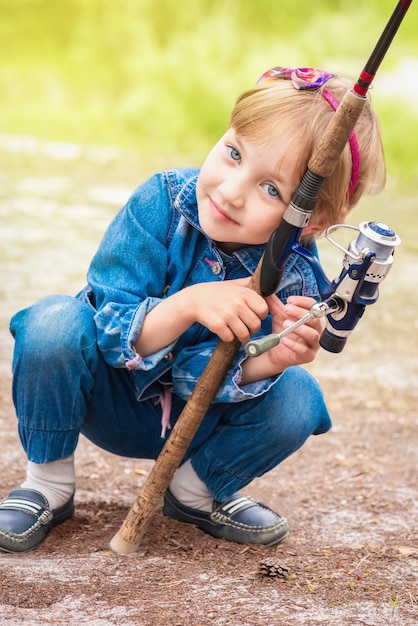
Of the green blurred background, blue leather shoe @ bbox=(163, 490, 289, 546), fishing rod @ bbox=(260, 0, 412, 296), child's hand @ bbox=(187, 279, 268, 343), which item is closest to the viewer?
fishing rod @ bbox=(260, 0, 412, 296)

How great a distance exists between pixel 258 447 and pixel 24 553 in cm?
49

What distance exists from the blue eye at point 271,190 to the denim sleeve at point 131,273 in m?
0.25

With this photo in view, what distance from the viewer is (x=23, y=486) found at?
1791 millimetres

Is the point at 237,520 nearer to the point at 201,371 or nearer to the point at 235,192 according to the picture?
the point at 201,371

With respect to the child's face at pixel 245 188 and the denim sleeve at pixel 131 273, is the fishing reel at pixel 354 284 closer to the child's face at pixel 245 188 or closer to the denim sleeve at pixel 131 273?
the child's face at pixel 245 188

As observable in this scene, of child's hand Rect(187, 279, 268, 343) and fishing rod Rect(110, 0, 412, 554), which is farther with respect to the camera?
child's hand Rect(187, 279, 268, 343)

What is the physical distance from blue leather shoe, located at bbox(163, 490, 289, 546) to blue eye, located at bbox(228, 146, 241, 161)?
28.8 inches

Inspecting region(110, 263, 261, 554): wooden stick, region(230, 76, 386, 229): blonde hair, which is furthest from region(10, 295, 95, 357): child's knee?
region(230, 76, 386, 229): blonde hair

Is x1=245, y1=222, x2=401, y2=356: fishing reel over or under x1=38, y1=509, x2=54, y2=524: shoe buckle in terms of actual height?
over

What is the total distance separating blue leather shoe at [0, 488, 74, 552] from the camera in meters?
1.67

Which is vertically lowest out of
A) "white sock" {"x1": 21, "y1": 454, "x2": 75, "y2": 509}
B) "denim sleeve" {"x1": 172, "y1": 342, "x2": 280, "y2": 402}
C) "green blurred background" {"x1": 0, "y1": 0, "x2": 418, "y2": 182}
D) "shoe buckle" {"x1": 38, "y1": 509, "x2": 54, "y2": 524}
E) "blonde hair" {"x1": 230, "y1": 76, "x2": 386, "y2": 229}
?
"green blurred background" {"x1": 0, "y1": 0, "x2": 418, "y2": 182}

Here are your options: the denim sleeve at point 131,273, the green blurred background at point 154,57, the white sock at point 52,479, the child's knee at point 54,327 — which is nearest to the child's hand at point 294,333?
the denim sleeve at point 131,273

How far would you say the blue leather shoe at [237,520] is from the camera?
6.04 feet

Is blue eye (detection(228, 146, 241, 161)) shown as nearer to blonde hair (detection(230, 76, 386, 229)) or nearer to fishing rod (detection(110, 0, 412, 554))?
blonde hair (detection(230, 76, 386, 229))
